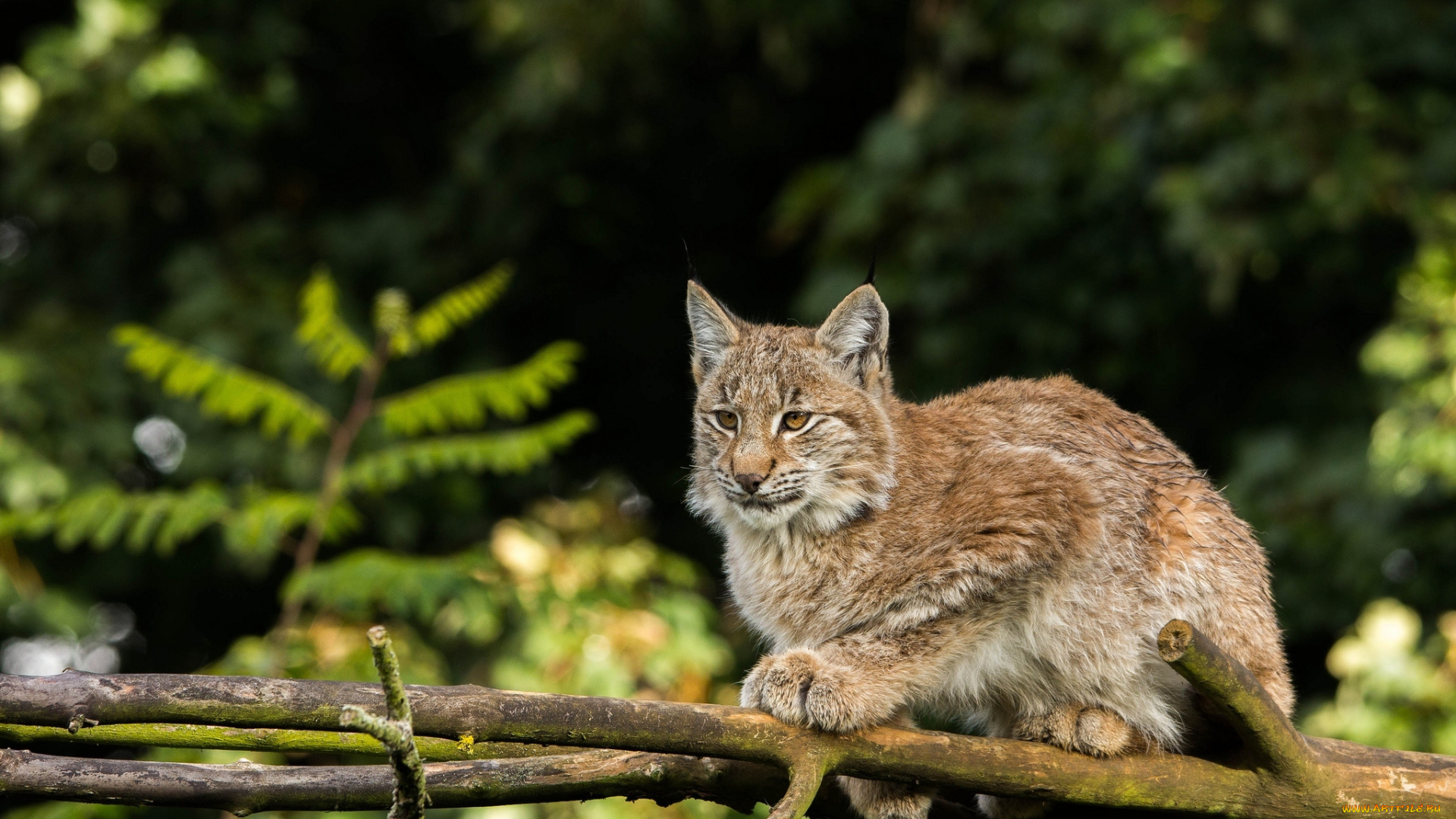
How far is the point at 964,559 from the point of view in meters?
3.65

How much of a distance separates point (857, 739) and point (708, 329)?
189 cm

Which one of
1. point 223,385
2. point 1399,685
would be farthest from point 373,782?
point 1399,685

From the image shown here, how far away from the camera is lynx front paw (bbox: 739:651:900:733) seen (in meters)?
3.23

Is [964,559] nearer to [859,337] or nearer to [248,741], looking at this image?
[859,337]

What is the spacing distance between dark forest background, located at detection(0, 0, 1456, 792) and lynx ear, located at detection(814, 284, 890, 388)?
337 centimetres

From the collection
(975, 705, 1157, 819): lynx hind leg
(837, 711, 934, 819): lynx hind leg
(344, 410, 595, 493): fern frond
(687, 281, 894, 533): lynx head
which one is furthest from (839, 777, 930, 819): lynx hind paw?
(344, 410, 595, 493): fern frond

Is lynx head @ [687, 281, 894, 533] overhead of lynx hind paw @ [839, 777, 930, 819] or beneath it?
overhead

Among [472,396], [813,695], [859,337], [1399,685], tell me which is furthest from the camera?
[1399,685]

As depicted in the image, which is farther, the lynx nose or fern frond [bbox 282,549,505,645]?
fern frond [bbox 282,549,505,645]

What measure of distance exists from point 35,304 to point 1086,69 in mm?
7558

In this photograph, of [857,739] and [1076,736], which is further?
[1076,736]

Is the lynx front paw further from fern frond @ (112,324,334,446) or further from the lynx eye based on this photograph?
fern frond @ (112,324,334,446)

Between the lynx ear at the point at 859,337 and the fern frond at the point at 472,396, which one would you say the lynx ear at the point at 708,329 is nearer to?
the lynx ear at the point at 859,337

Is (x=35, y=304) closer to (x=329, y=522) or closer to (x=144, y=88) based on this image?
(x=144, y=88)
